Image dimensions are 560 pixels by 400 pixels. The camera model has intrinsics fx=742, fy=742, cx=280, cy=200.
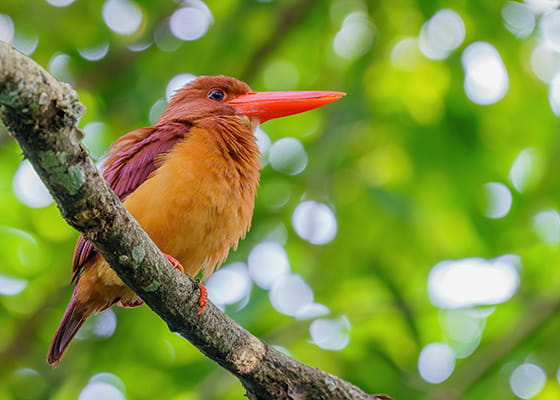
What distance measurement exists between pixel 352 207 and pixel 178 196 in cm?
232

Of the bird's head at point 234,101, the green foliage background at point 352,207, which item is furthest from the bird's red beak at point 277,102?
the green foliage background at point 352,207

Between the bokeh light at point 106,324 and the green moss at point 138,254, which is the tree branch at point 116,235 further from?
the bokeh light at point 106,324

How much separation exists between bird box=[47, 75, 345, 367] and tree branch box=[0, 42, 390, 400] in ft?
1.12

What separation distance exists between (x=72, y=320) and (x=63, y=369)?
1764 mm

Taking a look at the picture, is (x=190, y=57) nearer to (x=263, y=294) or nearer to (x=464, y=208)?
(x=263, y=294)

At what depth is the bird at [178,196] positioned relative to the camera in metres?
3.54

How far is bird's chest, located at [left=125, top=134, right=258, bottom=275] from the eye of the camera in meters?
3.50

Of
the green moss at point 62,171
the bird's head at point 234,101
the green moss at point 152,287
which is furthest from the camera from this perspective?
the bird's head at point 234,101

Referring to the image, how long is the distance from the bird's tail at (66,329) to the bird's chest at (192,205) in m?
0.58

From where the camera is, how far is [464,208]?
5430 mm

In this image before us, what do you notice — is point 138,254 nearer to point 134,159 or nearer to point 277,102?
point 134,159

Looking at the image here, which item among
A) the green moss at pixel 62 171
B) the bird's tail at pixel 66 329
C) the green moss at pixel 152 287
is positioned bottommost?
the bird's tail at pixel 66 329

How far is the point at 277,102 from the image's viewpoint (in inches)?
182

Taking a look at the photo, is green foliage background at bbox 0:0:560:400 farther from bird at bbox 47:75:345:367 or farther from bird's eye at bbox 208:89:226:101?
bird at bbox 47:75:345:367
